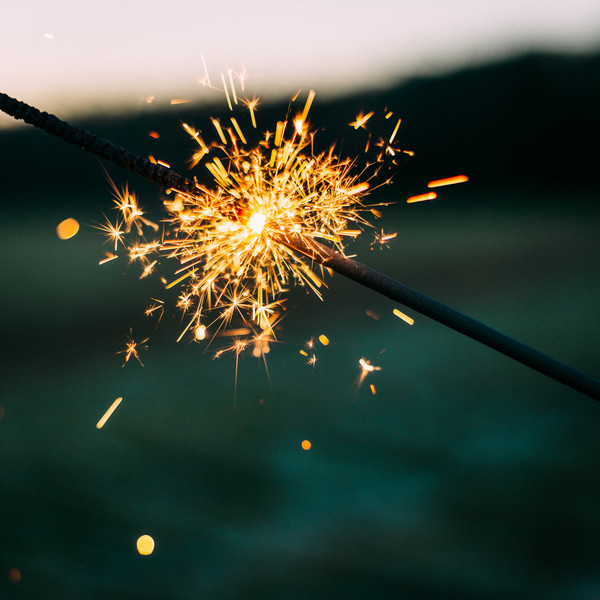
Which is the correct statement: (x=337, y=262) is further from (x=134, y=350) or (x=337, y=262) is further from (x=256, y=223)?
(x=134, y=350)

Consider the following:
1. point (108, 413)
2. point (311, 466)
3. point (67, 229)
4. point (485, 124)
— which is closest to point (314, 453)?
point (311, 466)

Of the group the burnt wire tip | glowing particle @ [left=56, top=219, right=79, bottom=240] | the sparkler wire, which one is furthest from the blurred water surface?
glowing particle @ [left=56, top=219, right=79, bottom=240]

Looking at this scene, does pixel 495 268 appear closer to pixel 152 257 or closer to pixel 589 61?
pixel 152 257

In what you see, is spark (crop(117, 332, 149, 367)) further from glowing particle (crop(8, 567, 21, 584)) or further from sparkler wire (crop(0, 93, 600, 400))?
sparkler wire (crop(0, 93, 600, 400))

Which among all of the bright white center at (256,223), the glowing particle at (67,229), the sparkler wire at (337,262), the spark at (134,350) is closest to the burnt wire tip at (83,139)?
the sparkler wire at (337,262)

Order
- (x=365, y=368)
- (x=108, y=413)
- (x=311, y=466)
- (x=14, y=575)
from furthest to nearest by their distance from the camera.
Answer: (x=365, y=368)
(x=108, y=413)
(x=311, y=466)
(x=14, y=575)

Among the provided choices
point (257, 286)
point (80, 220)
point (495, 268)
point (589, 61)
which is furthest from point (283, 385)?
point (80, 220)
